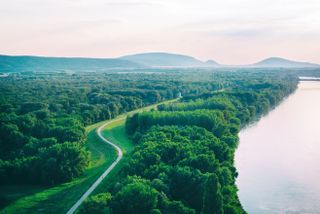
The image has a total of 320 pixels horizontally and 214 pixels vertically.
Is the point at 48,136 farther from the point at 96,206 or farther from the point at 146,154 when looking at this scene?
the point at 96,206

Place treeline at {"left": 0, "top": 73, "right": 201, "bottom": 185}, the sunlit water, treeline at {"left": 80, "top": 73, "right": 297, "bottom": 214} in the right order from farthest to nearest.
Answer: treeline at {"left": 0, "top": 73, "right": 201, "bottom": 185} < the sunlit water < treeline at {"left": 80, "top": 73, "right": 297, "bottom": 214}

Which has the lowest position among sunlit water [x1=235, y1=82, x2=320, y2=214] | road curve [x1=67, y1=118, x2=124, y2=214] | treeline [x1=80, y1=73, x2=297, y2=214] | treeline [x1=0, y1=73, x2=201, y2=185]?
sunlit water [x1=235, y1=82, x2=320, y2=214]

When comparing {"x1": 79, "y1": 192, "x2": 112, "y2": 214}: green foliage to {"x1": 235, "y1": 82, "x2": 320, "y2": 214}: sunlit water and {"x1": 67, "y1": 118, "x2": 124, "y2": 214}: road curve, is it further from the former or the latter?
{"x1": 235, "y1": 82, "x2": 320, "y2": 214}: sunlit water

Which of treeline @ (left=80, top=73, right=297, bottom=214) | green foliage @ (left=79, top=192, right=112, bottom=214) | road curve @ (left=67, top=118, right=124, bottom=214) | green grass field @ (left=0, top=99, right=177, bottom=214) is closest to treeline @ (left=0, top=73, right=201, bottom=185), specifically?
green grass field @ (left=0, top=99, right=177, bottom=214)

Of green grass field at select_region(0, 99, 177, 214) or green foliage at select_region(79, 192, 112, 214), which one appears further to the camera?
green grass field at select_region(0, 99, 177, 214)

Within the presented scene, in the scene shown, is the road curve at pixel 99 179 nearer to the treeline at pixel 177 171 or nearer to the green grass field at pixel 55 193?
the green grass field at pixel 55 193

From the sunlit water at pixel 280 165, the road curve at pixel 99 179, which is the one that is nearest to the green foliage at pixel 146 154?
the road curve at pixel 99 179

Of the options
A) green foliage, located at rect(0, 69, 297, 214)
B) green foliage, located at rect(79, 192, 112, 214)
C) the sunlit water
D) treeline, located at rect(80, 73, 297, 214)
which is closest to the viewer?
green foliage, located at rect(79, 192, 112, 214)

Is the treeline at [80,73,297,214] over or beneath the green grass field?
over
